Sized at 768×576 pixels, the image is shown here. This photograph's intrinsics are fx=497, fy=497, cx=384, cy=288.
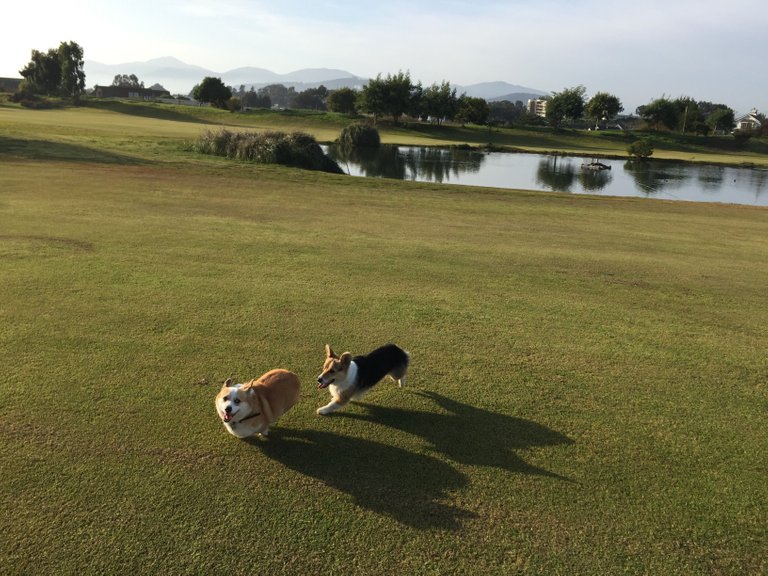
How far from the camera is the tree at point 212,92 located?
90875 mm

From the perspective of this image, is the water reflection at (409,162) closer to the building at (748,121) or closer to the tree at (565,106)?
the tree at (565,106)

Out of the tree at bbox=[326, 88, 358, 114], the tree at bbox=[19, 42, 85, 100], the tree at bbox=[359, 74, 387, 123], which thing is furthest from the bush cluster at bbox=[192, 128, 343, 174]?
the tree at bbox=[19, 42, 85, 100]

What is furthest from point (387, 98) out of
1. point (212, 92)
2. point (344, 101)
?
point (212, 92)

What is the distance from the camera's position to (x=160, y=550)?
10.7 ft

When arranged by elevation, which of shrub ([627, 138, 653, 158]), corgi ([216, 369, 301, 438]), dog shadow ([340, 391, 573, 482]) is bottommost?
dog shadow ([340, 391, 573, 482])

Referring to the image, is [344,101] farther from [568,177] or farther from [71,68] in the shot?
[568,177]

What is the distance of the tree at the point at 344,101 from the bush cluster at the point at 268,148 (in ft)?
224

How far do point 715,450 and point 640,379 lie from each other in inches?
49.5

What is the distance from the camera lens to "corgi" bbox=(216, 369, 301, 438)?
13.0 ft

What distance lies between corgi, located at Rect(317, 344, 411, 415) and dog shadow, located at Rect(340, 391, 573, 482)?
0.84 ft

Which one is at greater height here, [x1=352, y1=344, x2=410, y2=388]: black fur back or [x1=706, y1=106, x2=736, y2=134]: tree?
[x1=706, y1=106, x2=736, y2=134]: tree

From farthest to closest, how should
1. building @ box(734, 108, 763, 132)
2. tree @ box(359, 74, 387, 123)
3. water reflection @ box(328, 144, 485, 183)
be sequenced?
building @ box(734, 108, 763, 132) → tree @ box(359, 74, 387, 123) → water reflection @ box(328, 144, 485, 183)

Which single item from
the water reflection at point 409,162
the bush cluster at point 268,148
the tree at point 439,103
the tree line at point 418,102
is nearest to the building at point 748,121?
the tree line at point 418,102

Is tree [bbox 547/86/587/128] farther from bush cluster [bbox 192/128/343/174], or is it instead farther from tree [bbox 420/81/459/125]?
bush cluster [bbox 192/128/343/174]
